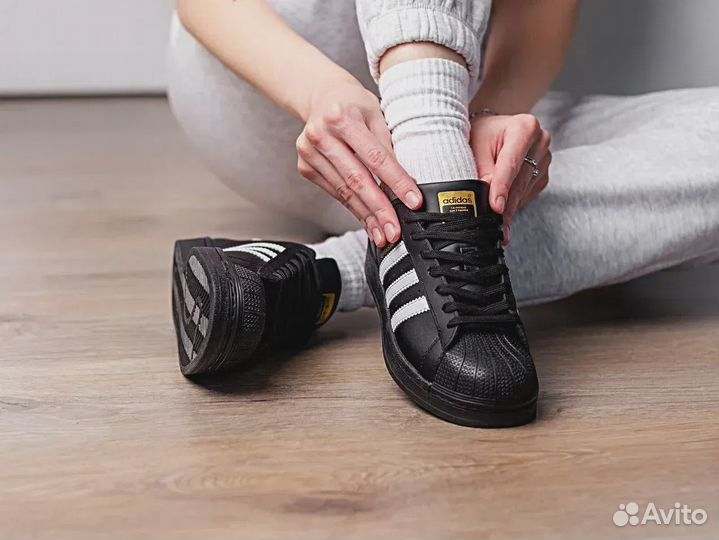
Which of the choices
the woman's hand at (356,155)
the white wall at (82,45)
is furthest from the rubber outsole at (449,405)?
the white wall at (82,45)

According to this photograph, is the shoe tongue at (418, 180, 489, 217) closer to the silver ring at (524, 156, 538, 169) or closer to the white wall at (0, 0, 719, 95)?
the silver ring at (524, 156, 538, 169)

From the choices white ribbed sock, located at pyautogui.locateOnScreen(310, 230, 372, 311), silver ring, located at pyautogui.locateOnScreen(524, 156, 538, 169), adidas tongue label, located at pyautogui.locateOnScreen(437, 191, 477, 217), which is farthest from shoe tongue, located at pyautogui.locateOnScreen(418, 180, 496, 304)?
white ribbed sock, located at pyautogui.locateOnScreen(310, 230, 372, 311)

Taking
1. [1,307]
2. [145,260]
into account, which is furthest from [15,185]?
[1,307]

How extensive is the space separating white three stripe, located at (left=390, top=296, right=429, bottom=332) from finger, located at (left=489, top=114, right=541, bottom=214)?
0.35ft

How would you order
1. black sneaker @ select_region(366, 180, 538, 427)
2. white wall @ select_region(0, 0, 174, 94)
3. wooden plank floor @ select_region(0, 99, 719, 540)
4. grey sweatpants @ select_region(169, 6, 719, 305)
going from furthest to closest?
white wall @ select_region(0, 0, 174, 94) → grey sweatpants @ select_region(169, 6, 719, 305) → black sneaker @ select_region(366, 180, 538, 427) → wooden plank floor @ select_region(0, 99, 719, 540)

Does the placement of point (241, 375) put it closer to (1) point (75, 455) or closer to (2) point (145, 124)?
(1) point (75, 455)

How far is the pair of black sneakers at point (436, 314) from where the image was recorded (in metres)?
0.86

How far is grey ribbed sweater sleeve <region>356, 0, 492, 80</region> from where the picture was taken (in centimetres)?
93

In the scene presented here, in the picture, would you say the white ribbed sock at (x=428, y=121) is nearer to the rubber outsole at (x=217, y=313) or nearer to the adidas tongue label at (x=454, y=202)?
the adidas tongue label at (x=454, y=202)

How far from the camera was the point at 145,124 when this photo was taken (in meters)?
2.40

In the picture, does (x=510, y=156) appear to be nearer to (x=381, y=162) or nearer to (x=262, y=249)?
(x=381, y=162)

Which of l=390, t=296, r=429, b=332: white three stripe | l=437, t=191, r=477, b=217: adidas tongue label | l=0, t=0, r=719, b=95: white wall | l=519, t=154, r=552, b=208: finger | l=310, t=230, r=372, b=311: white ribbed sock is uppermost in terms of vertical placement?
l=437, t=191, r=477, b=217: adidas tongue label

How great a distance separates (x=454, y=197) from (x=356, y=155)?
0.10 metres

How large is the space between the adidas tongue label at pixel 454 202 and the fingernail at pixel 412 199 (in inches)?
0.8
